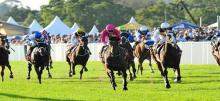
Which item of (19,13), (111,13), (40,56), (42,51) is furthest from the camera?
(19,13)

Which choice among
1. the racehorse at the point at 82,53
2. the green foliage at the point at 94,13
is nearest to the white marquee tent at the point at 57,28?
the green foliage at the point at 94,13

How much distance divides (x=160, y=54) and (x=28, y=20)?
116m

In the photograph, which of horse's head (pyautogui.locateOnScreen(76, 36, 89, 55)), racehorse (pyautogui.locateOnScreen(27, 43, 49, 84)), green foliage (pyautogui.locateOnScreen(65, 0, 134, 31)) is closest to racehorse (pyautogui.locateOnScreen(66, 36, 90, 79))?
horse's head (pyautogui.locateOnScreen(76, 36, 89, 55))

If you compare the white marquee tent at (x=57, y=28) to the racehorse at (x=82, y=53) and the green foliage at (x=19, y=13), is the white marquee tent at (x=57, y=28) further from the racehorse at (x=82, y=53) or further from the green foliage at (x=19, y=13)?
the green foliage at (x=19, y=13)

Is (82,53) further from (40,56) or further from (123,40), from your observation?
(40,56)

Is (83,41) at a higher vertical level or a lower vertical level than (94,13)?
lower

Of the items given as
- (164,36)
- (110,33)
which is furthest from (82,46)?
(110,33)

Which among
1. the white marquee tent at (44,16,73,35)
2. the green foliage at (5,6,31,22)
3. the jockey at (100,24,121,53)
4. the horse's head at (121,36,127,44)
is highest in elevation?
the green foliage at (5,6,31,22)

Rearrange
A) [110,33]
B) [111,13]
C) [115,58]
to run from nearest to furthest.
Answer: [115,58] < [110,33] < [111,13]

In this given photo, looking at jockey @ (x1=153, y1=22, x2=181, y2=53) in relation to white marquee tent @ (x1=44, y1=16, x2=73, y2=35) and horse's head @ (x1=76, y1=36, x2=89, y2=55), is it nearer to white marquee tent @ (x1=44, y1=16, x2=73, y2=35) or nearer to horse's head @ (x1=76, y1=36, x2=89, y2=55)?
horse's head @ (x1=76, y1=36, x2=89, y2=55)

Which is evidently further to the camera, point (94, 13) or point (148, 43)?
point (94, 13)

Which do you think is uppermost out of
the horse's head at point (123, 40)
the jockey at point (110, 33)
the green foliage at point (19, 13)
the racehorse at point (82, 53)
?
the green foliage at point (19, 13)

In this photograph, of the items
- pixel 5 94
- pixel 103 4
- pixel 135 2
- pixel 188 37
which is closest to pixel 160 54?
pixel 5 94

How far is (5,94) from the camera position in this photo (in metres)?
20.0
